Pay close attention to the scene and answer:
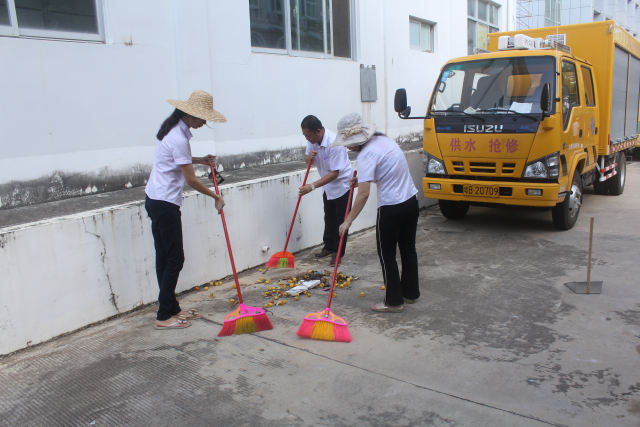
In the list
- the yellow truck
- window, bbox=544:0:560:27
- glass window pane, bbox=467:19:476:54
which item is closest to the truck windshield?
the yellow truck

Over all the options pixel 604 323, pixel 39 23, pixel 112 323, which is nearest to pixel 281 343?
pixel 112 323

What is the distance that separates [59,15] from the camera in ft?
16.0

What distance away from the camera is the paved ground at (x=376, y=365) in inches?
114

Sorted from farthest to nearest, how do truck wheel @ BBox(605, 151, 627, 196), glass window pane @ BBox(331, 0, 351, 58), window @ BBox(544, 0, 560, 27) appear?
1. window @ BBox(544, 0, 560, 27)
2. truck wheel @ BBox(605, 151, 627, 196)
3. glass window pane @ BBox(331, 0, 351, 58)

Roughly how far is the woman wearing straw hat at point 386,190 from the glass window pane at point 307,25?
4002 mm

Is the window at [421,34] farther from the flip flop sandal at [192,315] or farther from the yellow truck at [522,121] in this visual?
the flip flop sandal at [192,315]

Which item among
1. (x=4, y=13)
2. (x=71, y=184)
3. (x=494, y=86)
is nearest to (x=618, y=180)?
Result: (x=494, y=86)

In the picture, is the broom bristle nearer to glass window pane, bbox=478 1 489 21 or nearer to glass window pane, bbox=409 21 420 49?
glass window pane, bbox=409 21 420 49

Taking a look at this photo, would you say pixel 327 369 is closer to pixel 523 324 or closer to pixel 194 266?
pixel 523 324

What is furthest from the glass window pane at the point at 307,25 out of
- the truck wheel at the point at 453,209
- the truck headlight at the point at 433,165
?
the truck wheel at the point at 453,209

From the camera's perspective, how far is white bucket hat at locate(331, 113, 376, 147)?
4.09 meters

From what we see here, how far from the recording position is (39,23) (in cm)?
471

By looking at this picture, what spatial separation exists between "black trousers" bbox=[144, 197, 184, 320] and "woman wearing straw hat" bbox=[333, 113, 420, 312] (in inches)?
51.6

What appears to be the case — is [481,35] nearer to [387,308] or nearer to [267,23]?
[267,23]
